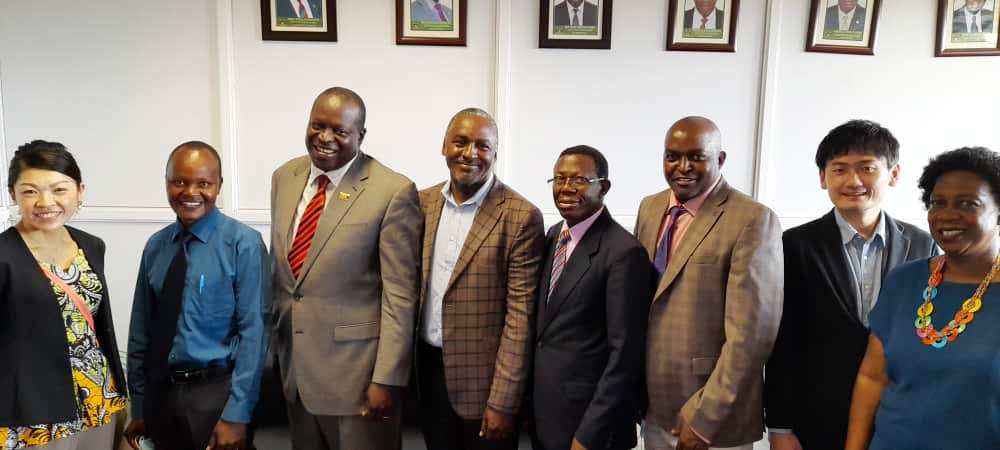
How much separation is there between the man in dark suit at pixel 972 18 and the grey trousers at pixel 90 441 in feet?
14.3

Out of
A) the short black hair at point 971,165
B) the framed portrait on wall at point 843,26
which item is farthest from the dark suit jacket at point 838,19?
the short black hair at point 971,165

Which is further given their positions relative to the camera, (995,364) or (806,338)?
(806,338)

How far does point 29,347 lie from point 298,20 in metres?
2.17

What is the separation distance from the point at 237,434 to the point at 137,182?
224cm

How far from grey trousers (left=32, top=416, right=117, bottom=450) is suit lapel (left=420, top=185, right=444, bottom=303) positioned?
0.98 metres

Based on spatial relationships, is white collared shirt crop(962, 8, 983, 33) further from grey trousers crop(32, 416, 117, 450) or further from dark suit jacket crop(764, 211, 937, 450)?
grey trousers crop(32, 416, 117, 450)

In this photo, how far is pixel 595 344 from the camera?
1.61 m

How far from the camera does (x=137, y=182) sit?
3.26 metres

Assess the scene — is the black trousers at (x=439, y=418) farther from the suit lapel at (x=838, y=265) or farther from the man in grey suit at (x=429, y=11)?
the man in grey suit at (x=429, y=11)

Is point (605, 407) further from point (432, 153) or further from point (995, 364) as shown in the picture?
point (432, 153)

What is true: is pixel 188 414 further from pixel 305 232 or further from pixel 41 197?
pixel 41 197

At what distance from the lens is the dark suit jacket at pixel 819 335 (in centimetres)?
156

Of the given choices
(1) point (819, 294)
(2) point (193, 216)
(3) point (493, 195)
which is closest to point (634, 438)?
(1) point (819, 294)

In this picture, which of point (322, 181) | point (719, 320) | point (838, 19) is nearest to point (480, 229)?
point (322, 181)
